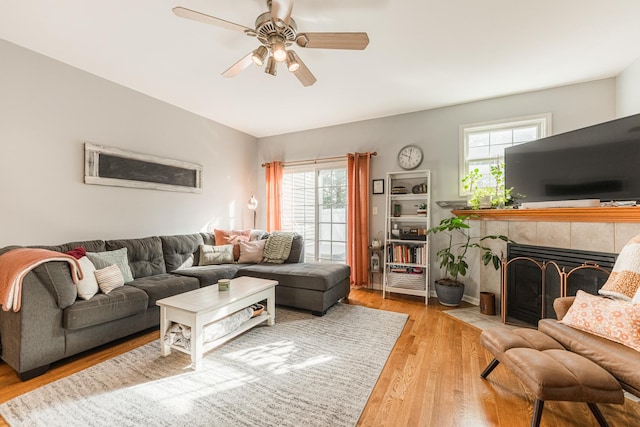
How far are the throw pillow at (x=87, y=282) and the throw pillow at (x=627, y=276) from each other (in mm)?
3834

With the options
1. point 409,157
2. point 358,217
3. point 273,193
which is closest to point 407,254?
point 358,217

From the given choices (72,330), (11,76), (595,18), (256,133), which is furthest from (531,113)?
(11,76)

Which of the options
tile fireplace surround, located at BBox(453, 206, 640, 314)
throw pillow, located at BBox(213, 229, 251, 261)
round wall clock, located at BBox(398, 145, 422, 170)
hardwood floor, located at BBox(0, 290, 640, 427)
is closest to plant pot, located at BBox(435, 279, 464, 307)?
tile fireplace surround, located at BBox(453, 206, 640, 314)

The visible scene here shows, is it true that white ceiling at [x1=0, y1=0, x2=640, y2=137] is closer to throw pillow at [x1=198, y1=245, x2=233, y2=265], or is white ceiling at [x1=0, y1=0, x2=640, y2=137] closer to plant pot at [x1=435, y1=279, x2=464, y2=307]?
throw pillow at [x1=198, y1=245, x2=233, y2=265]

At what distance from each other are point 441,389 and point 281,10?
267cm

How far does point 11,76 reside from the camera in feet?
7.97

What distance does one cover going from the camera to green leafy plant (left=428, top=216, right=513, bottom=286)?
3.20 m

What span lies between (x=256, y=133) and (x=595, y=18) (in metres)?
4.51

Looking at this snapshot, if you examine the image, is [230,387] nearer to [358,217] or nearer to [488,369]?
[488,369]

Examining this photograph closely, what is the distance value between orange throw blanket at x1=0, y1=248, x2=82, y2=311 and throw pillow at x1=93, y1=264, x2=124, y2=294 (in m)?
0.29

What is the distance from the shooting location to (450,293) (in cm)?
340

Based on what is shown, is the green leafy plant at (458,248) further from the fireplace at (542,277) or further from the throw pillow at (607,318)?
the throw pillow at (607,318)

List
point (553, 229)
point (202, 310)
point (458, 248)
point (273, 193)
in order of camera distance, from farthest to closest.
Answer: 1. point (273, 193)
2. point (458, 248)
3. point (553, 229)
4. point (202, 310)

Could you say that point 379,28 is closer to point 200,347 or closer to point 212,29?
point 212,29
